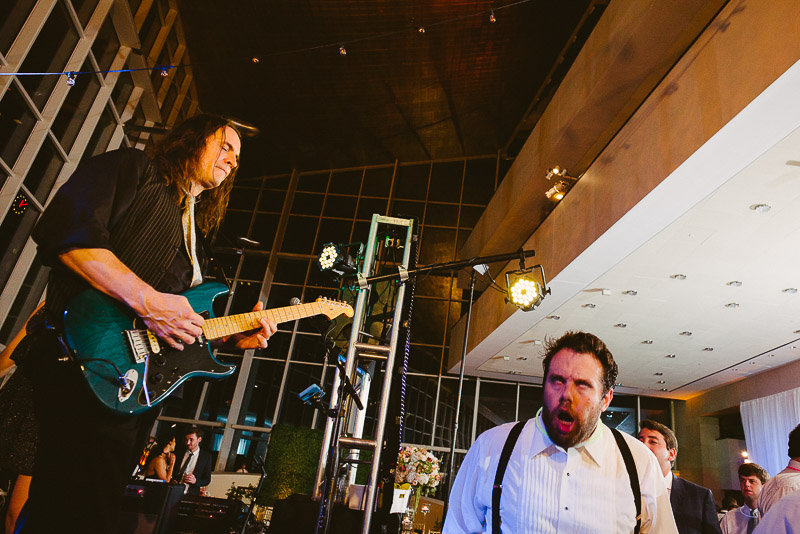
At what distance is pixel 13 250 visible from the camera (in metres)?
5.81

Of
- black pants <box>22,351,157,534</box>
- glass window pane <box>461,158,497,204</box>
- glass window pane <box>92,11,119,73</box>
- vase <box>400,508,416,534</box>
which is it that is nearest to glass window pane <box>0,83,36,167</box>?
glass window pane <box>92,11,119,73</box>

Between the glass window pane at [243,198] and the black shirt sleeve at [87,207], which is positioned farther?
the glass window pane at [243,198]

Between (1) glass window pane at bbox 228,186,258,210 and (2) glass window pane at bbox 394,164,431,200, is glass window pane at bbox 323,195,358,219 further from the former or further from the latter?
(1) glass window pane at bbox 228,186,258,210

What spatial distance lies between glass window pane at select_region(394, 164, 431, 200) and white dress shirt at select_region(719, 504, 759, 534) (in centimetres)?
965

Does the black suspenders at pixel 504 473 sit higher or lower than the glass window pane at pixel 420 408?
lower

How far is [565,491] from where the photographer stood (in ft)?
5.33

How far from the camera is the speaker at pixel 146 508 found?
12.4 feet

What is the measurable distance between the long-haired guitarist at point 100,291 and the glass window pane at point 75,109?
6246mm

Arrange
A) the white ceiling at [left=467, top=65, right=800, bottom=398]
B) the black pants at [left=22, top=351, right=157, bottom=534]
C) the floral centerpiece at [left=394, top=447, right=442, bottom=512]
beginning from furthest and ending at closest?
the floral centerpiece at [left=394, top=447, right=442, bottom=512] < the white ceiling at [left=467, top=65, right=800, bottom=398] < the black pants at [left=22, top=351, right=157, bottom=534]

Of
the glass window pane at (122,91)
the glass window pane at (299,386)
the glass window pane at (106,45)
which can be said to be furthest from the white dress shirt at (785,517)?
the glass window pane at (299,386)

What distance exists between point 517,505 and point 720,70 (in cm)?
384

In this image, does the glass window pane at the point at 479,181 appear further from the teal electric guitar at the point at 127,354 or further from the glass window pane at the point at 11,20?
the teal electric guitar at the point at 127,354

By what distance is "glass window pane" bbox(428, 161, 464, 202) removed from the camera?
1322 centimetres

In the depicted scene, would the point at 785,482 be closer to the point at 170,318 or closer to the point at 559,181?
the point at 170,318
